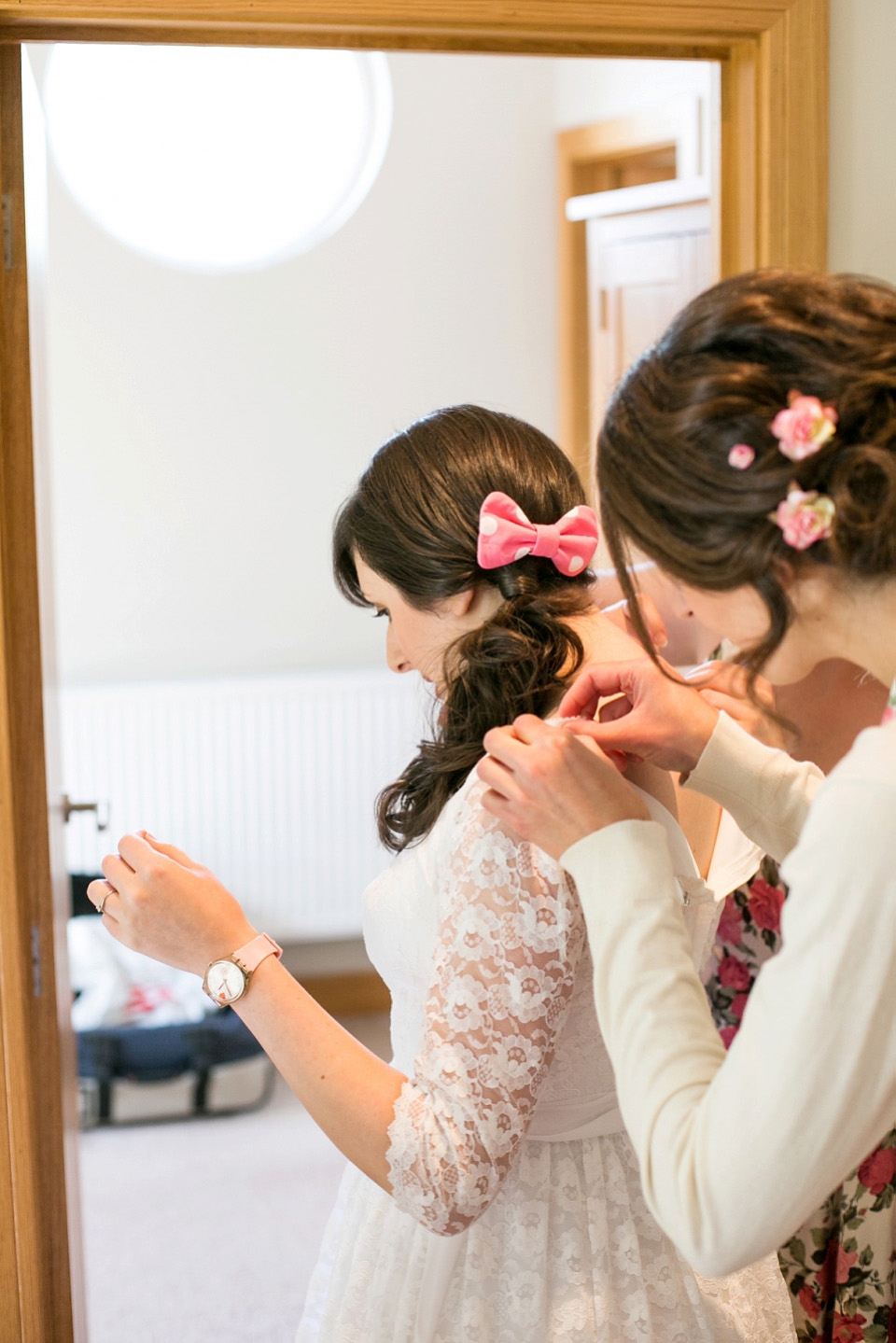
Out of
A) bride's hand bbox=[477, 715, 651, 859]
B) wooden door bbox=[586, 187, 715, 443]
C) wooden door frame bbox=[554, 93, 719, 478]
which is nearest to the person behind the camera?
bride's hand bbox=[477, 715, 651, 859]

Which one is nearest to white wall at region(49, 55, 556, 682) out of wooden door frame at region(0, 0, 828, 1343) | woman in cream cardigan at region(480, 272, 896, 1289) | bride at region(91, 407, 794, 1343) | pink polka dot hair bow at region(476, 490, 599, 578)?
wooden door frame at region(0, 0, 828, 1343)

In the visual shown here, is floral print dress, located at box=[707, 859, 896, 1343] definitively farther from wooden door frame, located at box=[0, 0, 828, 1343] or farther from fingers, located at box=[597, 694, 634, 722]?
wooden door frame, located at box=[0, 0, 828, 1343]

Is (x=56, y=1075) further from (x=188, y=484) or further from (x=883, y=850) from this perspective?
(x=188, y=484)

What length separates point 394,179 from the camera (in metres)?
3.63

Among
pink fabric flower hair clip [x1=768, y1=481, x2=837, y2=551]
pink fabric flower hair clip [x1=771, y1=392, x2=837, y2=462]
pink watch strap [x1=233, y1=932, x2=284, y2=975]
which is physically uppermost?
pink fabric flower hair clip [x1=771, y1=392, x2=837, y2=462]

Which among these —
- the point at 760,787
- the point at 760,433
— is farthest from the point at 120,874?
the point at 760,433

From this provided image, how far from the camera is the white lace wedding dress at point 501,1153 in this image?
100cm

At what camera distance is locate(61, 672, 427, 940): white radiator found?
141 inches

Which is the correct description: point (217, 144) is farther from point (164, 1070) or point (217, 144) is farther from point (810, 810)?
point (810, 810)

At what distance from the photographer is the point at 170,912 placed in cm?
113

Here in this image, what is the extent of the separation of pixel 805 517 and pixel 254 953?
61 cm

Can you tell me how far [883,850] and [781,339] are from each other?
32 cm

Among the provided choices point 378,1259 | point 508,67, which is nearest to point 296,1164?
point 378,1259

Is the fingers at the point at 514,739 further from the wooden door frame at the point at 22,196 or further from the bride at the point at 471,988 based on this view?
the wooden door frame at the point at 22,196
